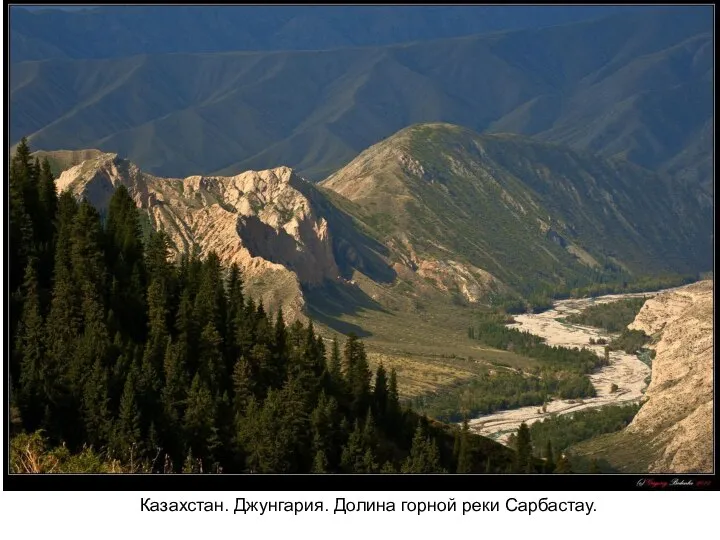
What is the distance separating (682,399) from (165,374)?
289 ft

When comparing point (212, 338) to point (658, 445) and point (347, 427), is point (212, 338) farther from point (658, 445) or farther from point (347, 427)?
point (658, 445)

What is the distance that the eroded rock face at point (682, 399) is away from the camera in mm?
110062

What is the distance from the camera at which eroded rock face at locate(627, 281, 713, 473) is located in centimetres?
11006

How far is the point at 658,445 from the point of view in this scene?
433ft

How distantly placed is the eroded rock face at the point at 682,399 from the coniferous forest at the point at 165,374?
23164 mm

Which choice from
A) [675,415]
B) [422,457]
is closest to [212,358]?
[422,457]

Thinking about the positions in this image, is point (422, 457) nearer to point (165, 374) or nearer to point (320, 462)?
point (320, 462)

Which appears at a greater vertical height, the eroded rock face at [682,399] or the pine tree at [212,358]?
the pine tree at [212,358]

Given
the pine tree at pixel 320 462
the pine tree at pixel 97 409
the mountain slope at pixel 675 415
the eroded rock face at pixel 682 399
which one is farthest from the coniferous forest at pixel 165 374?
the mountain slope at pixel 675 415

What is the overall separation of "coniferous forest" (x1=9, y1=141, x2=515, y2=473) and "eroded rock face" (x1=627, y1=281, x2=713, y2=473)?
23164mm

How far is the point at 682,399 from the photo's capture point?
491 ft

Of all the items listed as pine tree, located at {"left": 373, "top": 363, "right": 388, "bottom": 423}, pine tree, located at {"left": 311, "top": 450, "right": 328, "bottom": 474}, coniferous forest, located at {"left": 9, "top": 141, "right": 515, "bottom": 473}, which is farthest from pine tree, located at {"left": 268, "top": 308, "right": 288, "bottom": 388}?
pine tree, located at {"left": 311, "top": 450, "right": 328, "bottom": 474}

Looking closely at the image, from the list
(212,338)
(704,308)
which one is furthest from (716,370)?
(704,308)

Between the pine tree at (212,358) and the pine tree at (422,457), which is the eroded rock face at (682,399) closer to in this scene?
the pine tree at (422,457)
